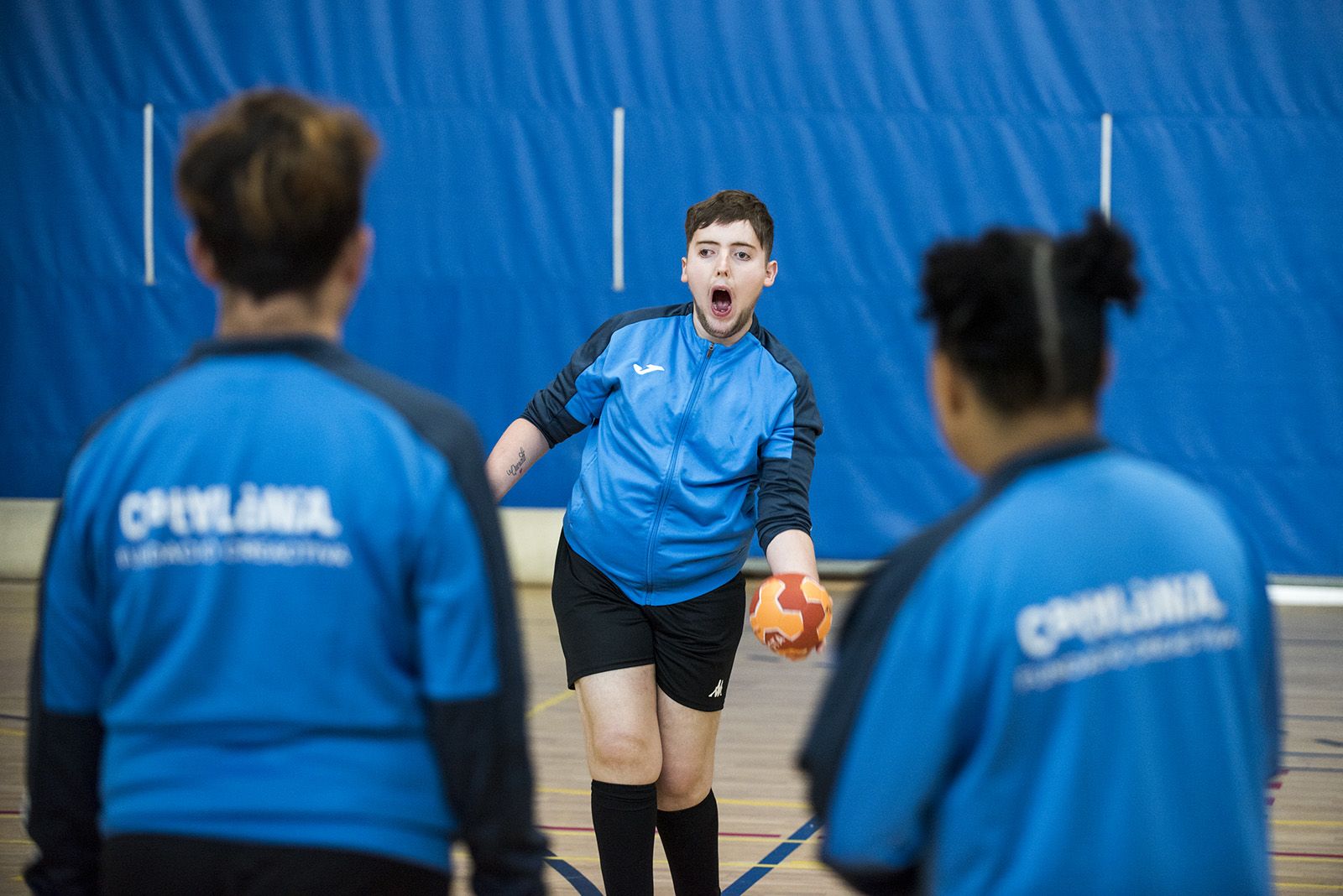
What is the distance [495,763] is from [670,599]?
198 cm

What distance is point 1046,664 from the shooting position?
4.57ft

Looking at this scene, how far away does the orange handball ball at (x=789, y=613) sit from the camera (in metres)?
3.15

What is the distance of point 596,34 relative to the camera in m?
9.69

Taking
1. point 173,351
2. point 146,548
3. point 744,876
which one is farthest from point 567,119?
point 146,548

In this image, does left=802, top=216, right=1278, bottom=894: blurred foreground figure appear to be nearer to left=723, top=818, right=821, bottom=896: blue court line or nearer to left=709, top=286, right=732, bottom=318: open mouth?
left=709, top=286, right=732, bottom=318: open mouth

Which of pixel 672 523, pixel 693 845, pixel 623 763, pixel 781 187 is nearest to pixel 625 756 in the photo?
pixel 623 763

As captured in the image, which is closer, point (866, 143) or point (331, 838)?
point (331, 838)

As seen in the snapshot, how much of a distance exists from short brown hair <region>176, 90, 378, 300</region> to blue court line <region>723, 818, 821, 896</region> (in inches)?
112

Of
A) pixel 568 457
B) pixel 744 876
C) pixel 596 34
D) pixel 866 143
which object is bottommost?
pixel 744 876

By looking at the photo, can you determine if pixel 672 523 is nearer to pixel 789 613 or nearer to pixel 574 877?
pixel 789 613

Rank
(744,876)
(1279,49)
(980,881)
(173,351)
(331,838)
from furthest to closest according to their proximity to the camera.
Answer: (173,351) < (1279,49) < (744,876) < (331,838) < (980,881)

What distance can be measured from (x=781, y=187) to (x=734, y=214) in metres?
5.98

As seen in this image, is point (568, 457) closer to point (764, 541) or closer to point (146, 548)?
point (764, 541)

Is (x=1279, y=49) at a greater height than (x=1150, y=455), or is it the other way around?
(x=1279, y=49)
